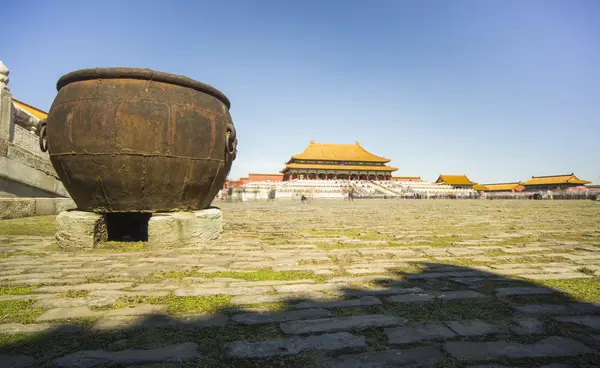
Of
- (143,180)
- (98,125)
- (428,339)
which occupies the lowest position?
(428,339)

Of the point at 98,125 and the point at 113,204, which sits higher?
the point at 98,125

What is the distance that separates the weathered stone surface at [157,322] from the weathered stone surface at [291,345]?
0.32m

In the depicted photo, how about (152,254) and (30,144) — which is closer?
(152,254)

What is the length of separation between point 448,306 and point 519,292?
0.76 metres

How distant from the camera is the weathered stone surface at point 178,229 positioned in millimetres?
4215

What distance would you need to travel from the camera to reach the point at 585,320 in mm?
2014

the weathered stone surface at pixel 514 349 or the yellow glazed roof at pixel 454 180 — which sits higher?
the yellow glazed roof at pixel 454 180

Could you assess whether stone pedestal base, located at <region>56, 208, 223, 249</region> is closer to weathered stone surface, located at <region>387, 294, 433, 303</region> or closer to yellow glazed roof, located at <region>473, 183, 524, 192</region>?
weathered stone surface, located at <region>387, 294, 433, 303</region>

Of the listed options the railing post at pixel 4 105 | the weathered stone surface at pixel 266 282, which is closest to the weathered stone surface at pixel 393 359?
the weathered stone surface at pixel 266 282

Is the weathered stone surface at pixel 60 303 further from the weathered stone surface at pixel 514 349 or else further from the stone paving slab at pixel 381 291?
the weathered stone surface at pixel 514 349

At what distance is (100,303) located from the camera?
2.27 m

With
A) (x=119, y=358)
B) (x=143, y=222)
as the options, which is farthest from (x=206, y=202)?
(x=119, y=358)

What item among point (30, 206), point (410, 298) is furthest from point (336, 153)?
point (410, 298)

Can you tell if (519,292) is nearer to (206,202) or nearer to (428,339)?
(428,339)
